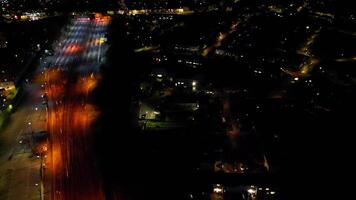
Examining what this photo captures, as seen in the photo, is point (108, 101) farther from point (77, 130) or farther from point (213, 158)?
point (213, 158)

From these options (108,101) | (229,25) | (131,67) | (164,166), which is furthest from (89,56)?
(164,166)

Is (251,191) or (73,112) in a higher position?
(251,191)

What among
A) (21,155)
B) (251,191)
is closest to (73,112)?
(21,155)

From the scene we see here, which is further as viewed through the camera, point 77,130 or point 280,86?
point 280,86

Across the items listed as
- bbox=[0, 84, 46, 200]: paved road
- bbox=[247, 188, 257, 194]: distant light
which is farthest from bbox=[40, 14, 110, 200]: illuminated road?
bbox=[247, 188, 257, 194]: distant light

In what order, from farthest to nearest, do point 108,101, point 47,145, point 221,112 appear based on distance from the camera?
point 108,101
point 221,112
point 47,145

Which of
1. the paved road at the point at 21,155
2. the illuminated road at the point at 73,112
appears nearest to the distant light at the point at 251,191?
the illuminated road at the point at 73,112

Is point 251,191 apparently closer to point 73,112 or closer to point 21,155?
point 21,155

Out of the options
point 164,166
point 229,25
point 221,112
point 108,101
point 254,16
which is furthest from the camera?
point 254,16
